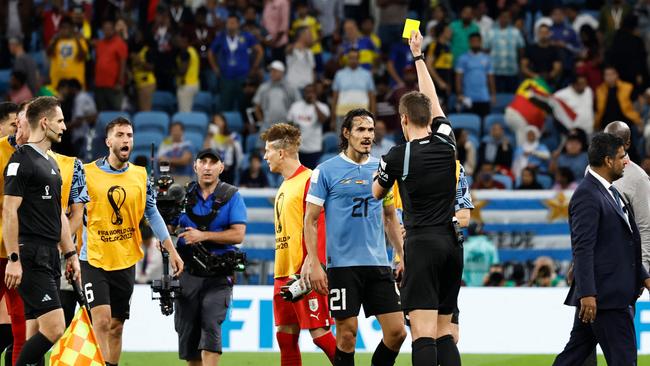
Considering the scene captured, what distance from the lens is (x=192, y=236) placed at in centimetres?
1195

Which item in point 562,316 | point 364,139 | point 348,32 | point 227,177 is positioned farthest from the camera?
point 348,32

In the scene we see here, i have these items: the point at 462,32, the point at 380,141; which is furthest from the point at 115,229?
the point at 462,32

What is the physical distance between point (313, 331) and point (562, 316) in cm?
466

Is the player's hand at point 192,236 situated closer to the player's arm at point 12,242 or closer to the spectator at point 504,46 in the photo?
the player's arm at point 12,242

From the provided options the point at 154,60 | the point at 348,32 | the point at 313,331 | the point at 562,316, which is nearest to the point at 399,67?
the point at 348,32

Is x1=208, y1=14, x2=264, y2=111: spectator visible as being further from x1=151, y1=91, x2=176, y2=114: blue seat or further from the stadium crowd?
x1=151, y1=91, x2=176, y2=114: blue seat

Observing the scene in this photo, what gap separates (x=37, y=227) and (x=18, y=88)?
12.3m

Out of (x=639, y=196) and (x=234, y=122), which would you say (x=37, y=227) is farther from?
(x=234, y=122)

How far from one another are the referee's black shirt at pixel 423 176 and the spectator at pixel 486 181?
9.54 meters

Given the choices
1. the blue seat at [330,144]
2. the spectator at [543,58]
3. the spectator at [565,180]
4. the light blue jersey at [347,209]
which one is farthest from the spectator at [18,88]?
the light blue jersey at [347,209]

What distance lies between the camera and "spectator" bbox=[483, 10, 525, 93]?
23.2 m

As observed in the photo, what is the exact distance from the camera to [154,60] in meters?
23.4

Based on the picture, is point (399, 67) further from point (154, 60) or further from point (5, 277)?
point (5, 277)

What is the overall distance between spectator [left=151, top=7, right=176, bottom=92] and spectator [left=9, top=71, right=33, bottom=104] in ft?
7.73
